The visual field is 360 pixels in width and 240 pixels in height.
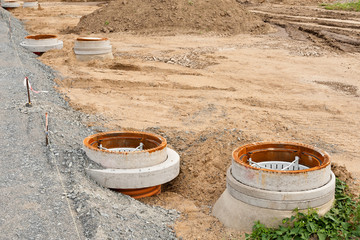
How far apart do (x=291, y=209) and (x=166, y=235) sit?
1587mm

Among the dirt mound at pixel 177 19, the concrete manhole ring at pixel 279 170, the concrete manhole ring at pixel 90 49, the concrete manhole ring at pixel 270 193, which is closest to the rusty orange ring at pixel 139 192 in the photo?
the concrete manhole ring at pixel 270 193

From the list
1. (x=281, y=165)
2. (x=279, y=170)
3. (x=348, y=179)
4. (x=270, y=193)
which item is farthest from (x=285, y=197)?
(x=348, y=179)

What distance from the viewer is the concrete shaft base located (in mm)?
5320

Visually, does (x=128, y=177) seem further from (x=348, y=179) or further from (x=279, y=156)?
(x=348, y=179)

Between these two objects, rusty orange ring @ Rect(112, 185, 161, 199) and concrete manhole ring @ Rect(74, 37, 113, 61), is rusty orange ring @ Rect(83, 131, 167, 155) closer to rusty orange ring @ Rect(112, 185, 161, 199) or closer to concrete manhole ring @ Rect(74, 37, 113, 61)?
rusty orange ring @ Rect(112, 185, 161, 199)

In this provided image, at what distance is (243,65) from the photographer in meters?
15.1

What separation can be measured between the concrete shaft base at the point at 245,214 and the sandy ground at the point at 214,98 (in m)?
0.19

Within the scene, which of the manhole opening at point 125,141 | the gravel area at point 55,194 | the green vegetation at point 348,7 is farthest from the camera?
the green vegetation at point 348,7

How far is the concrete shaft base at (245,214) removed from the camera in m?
5.32

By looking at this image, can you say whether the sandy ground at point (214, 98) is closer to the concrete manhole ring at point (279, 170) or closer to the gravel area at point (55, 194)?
the gravel area at point (55, 194)

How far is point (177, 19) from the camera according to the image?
22.8 m

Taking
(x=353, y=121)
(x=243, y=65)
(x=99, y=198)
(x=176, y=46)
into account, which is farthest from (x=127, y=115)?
(x=176, y=46)

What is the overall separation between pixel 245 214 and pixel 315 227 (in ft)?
2.81

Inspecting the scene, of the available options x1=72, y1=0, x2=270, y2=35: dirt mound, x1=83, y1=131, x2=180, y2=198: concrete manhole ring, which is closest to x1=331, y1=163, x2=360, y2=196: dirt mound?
x1=83, y1=131, x2=180, y2=198: concrete manhole ring
